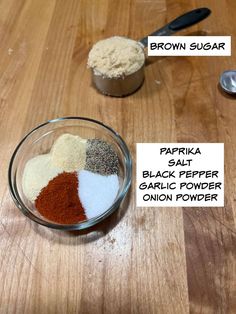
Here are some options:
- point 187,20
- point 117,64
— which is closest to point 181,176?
point 117,64

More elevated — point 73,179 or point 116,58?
point 116,58

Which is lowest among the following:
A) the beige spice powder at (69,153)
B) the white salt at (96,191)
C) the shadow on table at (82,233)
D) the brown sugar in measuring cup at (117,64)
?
the shadow on table at (82,233)

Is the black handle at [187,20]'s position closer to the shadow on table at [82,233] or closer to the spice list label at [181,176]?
the spice list label at [181,176]

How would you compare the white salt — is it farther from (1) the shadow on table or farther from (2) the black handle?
(2) the black handle

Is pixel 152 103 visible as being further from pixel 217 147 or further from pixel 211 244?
pixel 211 244

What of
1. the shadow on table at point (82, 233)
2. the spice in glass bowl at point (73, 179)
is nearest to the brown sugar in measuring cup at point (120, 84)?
the spice in glass bowl at point (73, 179)

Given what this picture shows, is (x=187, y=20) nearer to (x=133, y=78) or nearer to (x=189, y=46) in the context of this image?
(x=189, y=46)

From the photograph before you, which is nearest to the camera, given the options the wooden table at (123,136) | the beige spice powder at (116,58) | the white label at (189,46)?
the wooden table at (123,136)

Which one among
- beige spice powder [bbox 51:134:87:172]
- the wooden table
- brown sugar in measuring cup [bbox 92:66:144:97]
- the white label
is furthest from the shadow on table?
the white label
